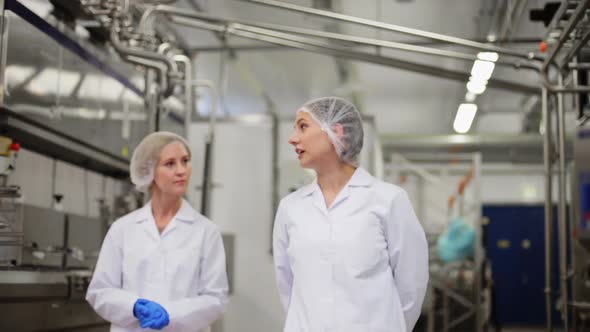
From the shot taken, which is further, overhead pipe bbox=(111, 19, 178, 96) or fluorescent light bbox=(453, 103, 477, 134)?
fluorescent light bbox=(453, 103, 477, 134)

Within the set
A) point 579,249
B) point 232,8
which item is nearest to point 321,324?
point 579,249

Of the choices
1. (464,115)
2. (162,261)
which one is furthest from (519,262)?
(162,261)

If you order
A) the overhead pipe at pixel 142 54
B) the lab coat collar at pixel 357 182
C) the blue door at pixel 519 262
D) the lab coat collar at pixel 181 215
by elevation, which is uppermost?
the overhead pipe at pixel 142 54

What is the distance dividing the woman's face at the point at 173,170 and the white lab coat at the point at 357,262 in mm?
500

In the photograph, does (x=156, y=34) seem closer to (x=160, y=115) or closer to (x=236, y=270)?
(x=160, y=115)

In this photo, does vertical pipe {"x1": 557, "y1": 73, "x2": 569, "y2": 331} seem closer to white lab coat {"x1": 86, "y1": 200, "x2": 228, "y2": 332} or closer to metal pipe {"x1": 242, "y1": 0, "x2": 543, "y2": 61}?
metal pipe {"x1": 242, "y1": 0, "x2": 543, "y2": 61}

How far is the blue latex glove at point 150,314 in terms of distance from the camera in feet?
7.08

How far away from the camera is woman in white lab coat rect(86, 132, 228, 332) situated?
2.23 meters

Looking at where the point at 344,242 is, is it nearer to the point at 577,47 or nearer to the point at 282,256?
the point at 282,256

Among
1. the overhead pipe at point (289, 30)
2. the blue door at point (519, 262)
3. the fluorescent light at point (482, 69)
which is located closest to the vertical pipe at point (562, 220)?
the overhead pipe at point (289, 30)

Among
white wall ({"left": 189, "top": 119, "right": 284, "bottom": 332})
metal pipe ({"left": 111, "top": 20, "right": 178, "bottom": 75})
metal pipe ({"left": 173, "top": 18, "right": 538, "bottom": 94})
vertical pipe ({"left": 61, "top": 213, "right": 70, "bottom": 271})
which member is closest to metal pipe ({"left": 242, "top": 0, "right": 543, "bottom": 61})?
metal pipe ({"left": 173, "top": 18, "right": 538, "bottom": 94})

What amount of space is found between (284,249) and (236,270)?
3596 mm

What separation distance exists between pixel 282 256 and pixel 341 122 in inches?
17.2

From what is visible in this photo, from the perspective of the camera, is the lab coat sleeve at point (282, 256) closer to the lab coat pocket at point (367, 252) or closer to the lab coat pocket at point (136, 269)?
the lab coat pocket at point (367, 252)
